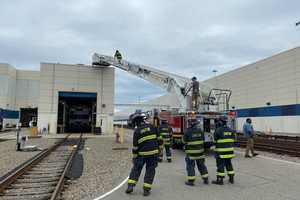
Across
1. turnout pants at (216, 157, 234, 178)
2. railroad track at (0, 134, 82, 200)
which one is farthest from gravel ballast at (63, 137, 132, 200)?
turnout pants at (216, 157, 234, 178)

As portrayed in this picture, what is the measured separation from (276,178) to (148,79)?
1666 centimetres

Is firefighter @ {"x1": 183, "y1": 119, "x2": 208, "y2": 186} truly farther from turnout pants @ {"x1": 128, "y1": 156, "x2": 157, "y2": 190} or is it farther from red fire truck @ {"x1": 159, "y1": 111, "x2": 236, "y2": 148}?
red fire truck @ {"x1": 159, "y1": 111, "x2": 236, "y2": 148}

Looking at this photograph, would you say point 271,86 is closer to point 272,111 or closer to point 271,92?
point 271,92

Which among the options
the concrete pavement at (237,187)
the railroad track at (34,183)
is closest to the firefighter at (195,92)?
the concrete pavement at (237,187)

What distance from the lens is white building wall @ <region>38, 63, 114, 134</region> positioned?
30.1 meters

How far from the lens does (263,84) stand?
3831 centimetres

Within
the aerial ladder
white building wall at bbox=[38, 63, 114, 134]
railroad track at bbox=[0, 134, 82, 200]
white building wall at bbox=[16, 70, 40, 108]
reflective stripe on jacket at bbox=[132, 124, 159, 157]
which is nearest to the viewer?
railroad track at bbox=[0, 134, 82, 200]

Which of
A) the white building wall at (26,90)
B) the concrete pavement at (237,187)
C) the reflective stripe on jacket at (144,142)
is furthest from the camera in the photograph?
the white building wall at (26,90)

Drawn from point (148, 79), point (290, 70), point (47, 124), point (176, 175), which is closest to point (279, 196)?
point (176, 175)

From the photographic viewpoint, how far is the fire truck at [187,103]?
12766 millimetres

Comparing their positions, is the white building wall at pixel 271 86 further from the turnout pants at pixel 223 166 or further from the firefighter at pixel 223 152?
the turnout pants at pixel 223 166

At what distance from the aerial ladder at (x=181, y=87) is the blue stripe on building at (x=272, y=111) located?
64.2 ft

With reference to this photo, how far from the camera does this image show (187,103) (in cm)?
1644

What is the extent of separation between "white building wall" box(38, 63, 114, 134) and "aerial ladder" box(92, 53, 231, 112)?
509 centimetres
